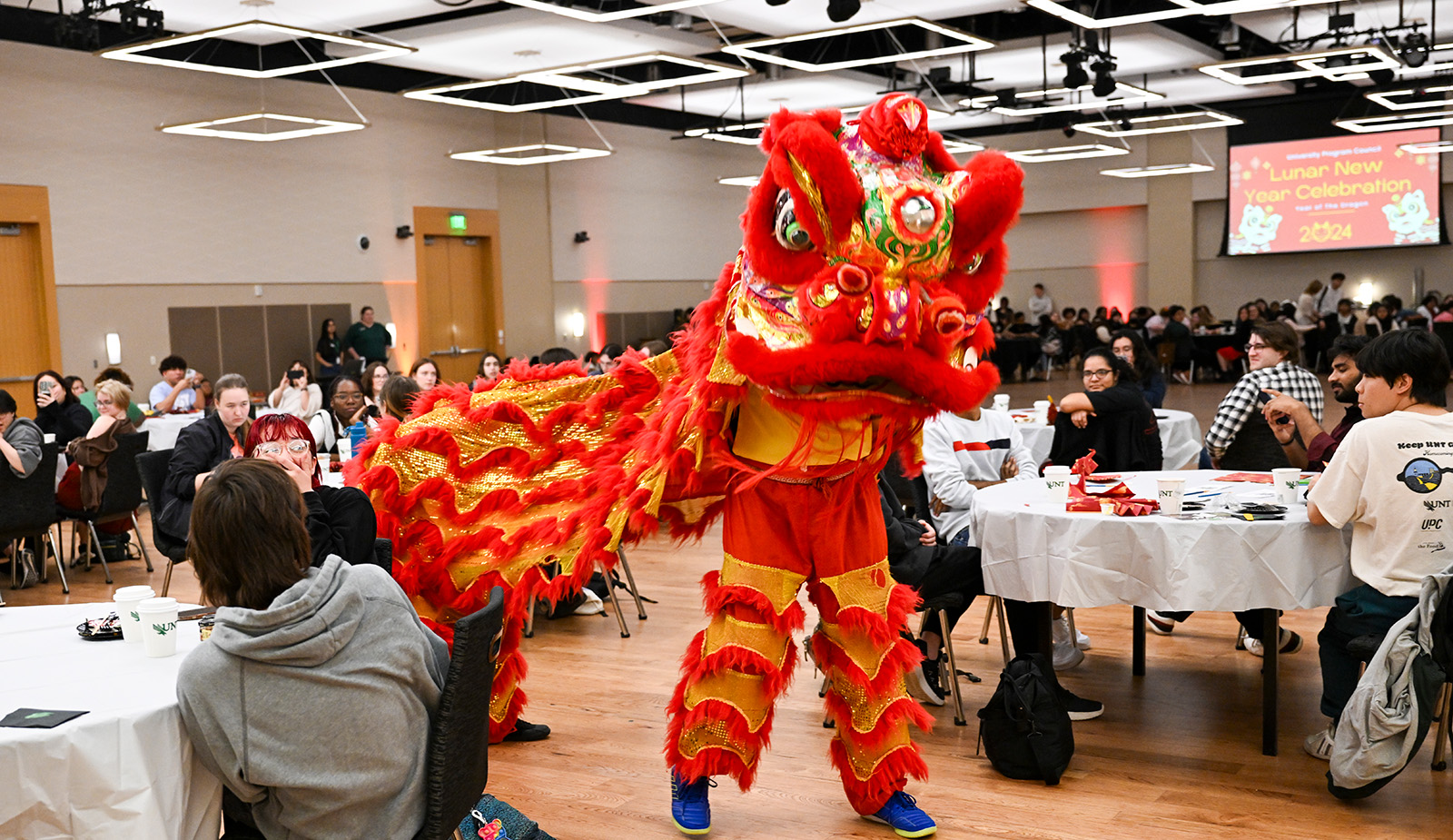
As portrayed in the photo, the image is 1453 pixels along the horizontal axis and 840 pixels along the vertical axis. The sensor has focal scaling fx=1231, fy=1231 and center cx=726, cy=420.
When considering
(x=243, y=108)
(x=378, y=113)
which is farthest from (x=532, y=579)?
(x=378, y=113)

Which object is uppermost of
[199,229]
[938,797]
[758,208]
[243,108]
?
[243,108]

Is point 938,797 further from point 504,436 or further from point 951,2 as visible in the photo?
point 951,2

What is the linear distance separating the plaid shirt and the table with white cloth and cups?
4.89ft

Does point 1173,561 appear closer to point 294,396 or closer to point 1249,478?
point 1249,478

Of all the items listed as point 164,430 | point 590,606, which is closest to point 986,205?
point 590,606

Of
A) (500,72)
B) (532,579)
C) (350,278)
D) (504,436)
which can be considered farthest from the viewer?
(350,278)

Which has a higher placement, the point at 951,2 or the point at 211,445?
the point at 951,2

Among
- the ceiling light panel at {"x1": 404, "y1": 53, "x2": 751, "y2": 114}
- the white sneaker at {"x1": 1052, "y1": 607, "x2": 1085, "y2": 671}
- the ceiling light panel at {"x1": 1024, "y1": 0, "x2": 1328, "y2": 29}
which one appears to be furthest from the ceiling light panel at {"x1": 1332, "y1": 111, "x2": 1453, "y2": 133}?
the white sneaker at {"x1": 1052, "y1": 607, "x2": 1085, "y2": 671}

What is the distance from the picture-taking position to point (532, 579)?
11.5ft

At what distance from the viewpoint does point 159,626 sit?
2.51 metres

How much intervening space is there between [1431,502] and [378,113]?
14.0 m

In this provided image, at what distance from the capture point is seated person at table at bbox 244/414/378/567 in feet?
10.3

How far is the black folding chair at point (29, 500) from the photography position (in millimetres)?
6453

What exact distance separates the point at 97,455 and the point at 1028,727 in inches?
219
